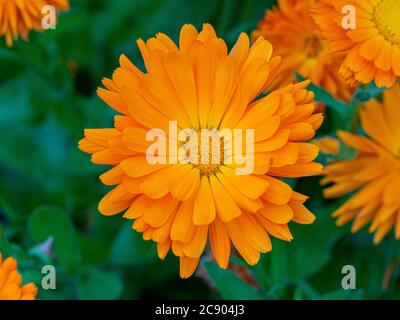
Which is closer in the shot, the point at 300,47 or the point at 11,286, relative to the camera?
the point at 11,286

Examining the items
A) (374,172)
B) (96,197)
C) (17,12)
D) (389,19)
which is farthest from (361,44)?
(96,197)

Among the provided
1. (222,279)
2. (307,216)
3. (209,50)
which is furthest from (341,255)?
(209,50)

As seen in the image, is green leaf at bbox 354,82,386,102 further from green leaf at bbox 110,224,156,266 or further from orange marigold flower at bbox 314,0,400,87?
green leaf at bbox 110,224,156,266

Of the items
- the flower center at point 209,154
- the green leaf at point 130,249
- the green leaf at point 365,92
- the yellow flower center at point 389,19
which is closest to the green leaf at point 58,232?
the green leaf at point 130,249

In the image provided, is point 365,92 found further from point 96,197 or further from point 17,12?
point 96,197

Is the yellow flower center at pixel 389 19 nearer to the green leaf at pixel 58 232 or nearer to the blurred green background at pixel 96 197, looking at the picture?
the blurred green background at pixel 96 197
